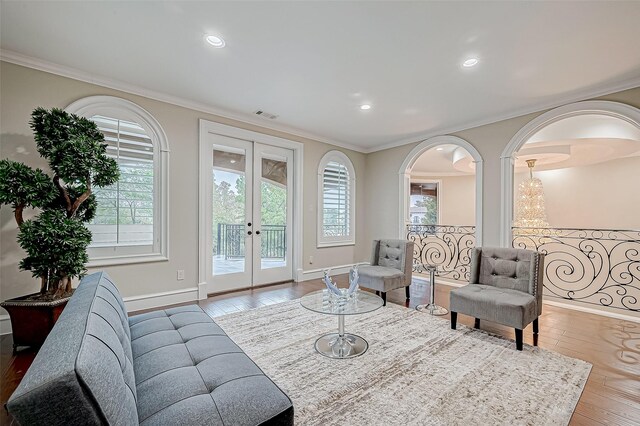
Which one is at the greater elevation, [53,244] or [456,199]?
[456,199]

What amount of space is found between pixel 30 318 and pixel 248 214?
273cm

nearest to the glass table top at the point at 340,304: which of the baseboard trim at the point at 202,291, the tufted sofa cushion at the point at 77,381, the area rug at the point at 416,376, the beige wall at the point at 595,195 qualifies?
the area rug at the point at 416,376

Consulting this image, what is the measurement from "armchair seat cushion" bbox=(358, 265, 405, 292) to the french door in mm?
1765

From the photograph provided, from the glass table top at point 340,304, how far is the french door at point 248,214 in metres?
2.15

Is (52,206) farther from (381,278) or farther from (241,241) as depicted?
(381,278)

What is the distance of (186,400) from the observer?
3.79 ft

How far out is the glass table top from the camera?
239 cm

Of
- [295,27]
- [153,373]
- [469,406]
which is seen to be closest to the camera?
[153,373]

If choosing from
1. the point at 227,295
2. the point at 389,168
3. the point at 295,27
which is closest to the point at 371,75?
the point at 295,27

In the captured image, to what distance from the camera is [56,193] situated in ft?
8.65

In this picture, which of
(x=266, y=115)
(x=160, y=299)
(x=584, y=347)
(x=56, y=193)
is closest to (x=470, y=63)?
(x=266, y=115)

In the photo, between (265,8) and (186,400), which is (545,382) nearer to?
(186,400)

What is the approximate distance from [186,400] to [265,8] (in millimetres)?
2580

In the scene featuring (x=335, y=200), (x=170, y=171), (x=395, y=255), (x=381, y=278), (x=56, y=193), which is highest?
(x=170, y=171)
